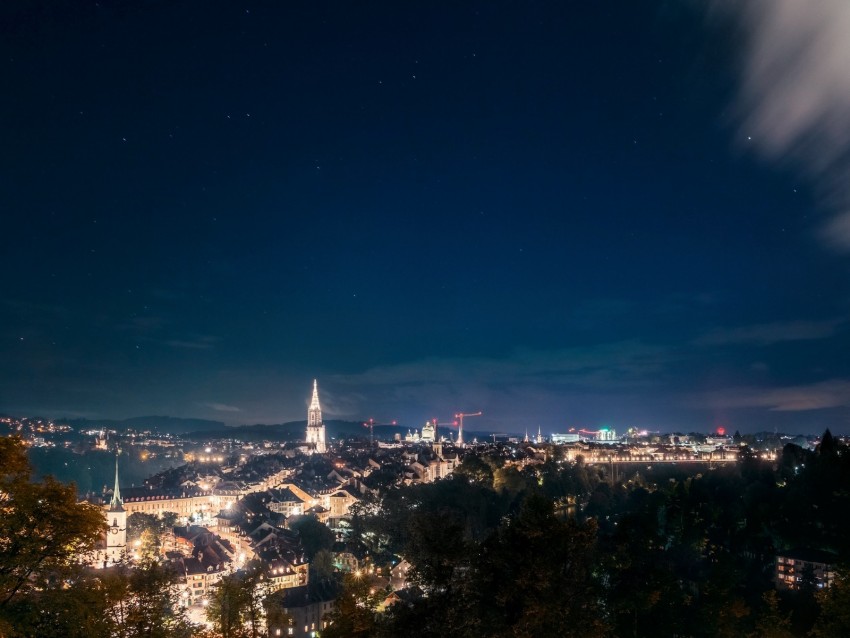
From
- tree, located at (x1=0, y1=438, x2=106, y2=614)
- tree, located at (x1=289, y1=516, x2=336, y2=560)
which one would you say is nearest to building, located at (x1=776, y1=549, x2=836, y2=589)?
tree, located at (x1=0, y1=438, x2=106, y2=614)

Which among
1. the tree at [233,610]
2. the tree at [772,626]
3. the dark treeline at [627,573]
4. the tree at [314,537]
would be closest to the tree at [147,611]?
the tree at [233,610]

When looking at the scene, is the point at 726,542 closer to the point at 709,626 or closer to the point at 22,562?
the point at 709,626

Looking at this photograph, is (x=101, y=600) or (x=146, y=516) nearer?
(x=101, y=600)

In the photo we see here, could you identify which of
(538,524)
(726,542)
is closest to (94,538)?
(538,524)

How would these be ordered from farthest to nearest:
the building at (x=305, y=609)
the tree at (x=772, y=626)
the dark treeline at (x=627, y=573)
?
the building at (x=305, y=609), the tree at (x=772, y=626), the dark treeline at (x=627, y=573)

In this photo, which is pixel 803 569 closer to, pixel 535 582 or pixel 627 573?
pixel 627 573

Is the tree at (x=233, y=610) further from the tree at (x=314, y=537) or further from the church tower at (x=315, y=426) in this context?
the church tower at (x=315, y=426)
